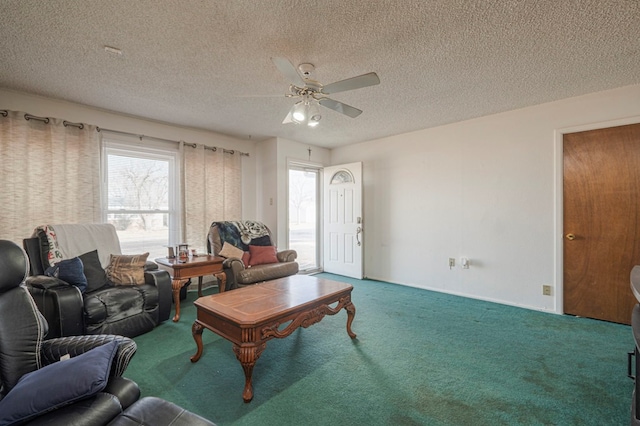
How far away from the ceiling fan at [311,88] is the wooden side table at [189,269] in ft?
6.39

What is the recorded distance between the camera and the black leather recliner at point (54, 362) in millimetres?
1013

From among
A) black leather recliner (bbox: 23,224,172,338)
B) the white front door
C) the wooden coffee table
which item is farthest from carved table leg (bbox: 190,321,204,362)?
the white front door

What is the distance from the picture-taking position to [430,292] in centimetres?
418

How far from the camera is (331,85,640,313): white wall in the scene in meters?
3.29

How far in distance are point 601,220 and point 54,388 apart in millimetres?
4491

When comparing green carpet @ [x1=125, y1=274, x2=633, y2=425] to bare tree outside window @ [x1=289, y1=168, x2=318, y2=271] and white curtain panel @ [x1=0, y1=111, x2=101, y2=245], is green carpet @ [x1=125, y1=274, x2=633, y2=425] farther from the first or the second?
bare tree outside window @ [x1=289, y1=168, x2=318, y2=271]

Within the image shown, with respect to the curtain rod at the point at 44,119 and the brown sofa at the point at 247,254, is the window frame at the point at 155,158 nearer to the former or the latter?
the curtain rod at the point at 44,119

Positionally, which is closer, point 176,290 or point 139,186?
point 176,290

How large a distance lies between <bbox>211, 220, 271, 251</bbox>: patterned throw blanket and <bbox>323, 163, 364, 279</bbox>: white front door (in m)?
1.45

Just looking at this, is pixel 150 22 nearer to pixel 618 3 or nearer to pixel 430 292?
pixel 618 3

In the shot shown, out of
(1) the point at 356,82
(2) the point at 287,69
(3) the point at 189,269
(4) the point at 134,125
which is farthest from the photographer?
(4) the point at 134,125

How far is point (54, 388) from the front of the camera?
39.7 inches

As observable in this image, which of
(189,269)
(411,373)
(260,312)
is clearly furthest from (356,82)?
(189,269)

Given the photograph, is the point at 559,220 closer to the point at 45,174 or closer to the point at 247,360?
the point at 247,360
